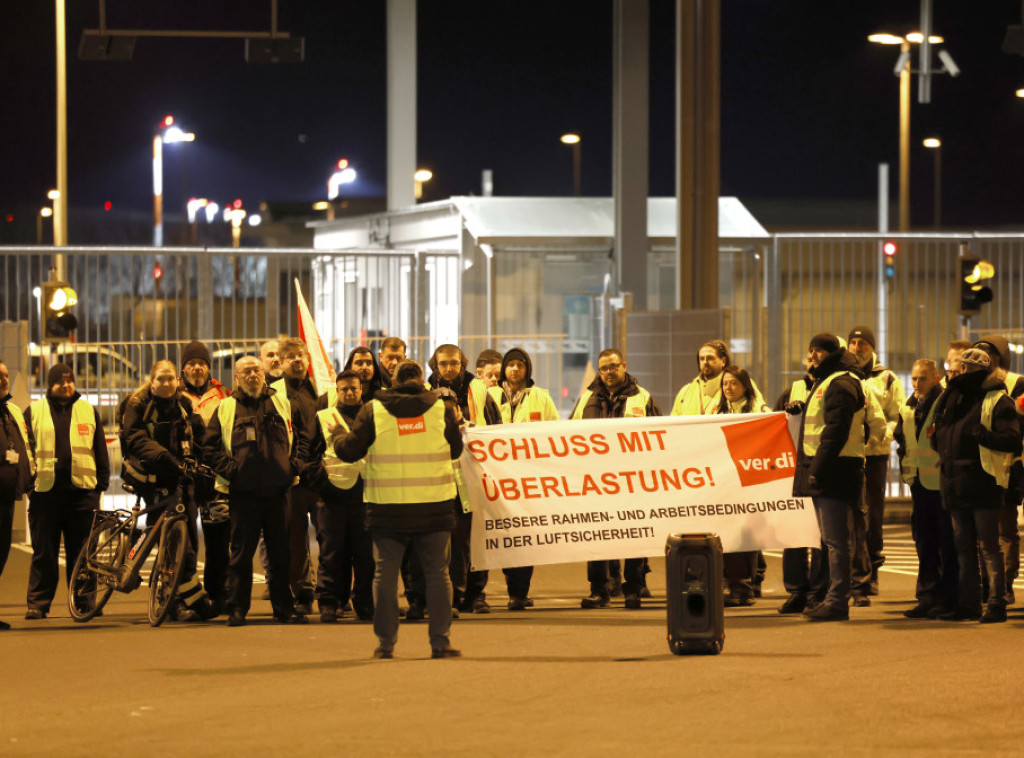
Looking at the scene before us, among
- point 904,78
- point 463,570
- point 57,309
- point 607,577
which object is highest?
point 904,78

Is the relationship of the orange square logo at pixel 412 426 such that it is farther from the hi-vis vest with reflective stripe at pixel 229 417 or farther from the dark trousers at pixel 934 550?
the dark trousers at pixel 934 550

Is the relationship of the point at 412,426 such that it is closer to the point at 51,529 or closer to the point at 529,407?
the point at 529,407

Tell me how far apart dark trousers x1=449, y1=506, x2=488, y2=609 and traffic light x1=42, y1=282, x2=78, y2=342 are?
774 cm

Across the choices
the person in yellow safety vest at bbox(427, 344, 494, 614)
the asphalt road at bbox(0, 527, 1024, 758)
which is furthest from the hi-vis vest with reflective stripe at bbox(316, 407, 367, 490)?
the asphalt road at bbox(0, 527, 1024, 758)

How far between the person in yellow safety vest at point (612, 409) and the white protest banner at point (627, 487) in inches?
10.3

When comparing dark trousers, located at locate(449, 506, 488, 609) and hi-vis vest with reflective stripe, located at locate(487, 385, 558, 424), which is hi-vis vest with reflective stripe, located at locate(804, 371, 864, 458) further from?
dark trousers, located at locate(449, 506, 488, 609)

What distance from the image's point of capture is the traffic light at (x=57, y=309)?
18.4 m

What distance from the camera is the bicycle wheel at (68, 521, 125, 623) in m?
11.9

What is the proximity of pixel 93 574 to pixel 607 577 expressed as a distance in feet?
12.3

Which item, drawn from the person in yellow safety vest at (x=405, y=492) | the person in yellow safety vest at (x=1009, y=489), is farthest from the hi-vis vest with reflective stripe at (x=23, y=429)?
the person in yellow safety vest at (x=1009, y=489)

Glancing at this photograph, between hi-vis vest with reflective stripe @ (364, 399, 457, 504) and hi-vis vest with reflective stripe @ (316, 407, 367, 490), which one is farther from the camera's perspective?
hi-vis vest with reflective stripe @ (316, 407, 367, 490)

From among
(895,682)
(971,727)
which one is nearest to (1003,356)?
(895,682)

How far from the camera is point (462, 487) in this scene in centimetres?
1223

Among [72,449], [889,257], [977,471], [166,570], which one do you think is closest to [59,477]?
[72,449]
